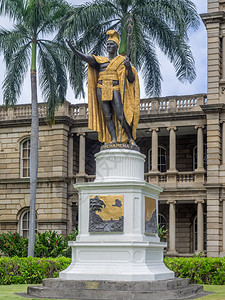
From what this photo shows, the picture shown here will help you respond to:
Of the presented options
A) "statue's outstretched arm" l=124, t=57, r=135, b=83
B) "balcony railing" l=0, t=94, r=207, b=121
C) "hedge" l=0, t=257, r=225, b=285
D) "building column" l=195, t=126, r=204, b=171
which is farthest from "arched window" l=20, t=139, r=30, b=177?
"statue's outstretched arm" l=124, t=57, r=135, b=83

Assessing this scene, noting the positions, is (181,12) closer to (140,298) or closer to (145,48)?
(145,48)

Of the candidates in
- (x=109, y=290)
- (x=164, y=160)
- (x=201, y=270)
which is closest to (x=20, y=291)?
(x=109, y=290)

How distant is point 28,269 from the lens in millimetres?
16031

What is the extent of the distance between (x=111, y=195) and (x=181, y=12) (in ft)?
46.2

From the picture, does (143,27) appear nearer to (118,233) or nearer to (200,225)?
(200,225)

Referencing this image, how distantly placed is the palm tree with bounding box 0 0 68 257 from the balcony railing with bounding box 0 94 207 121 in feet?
23.0

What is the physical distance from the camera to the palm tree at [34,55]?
82.8 ft

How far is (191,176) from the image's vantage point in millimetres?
32969

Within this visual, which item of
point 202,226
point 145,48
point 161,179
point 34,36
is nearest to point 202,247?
point 202,226

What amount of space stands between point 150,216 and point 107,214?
99cm

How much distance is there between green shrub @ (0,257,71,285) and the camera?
15.9 metres

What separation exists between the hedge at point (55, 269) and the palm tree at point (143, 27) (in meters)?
8.98

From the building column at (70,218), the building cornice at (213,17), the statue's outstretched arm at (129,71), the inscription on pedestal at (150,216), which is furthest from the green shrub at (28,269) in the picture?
the building cornice at (213,17)

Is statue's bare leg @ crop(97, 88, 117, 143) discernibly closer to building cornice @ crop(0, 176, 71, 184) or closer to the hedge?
the hedge
